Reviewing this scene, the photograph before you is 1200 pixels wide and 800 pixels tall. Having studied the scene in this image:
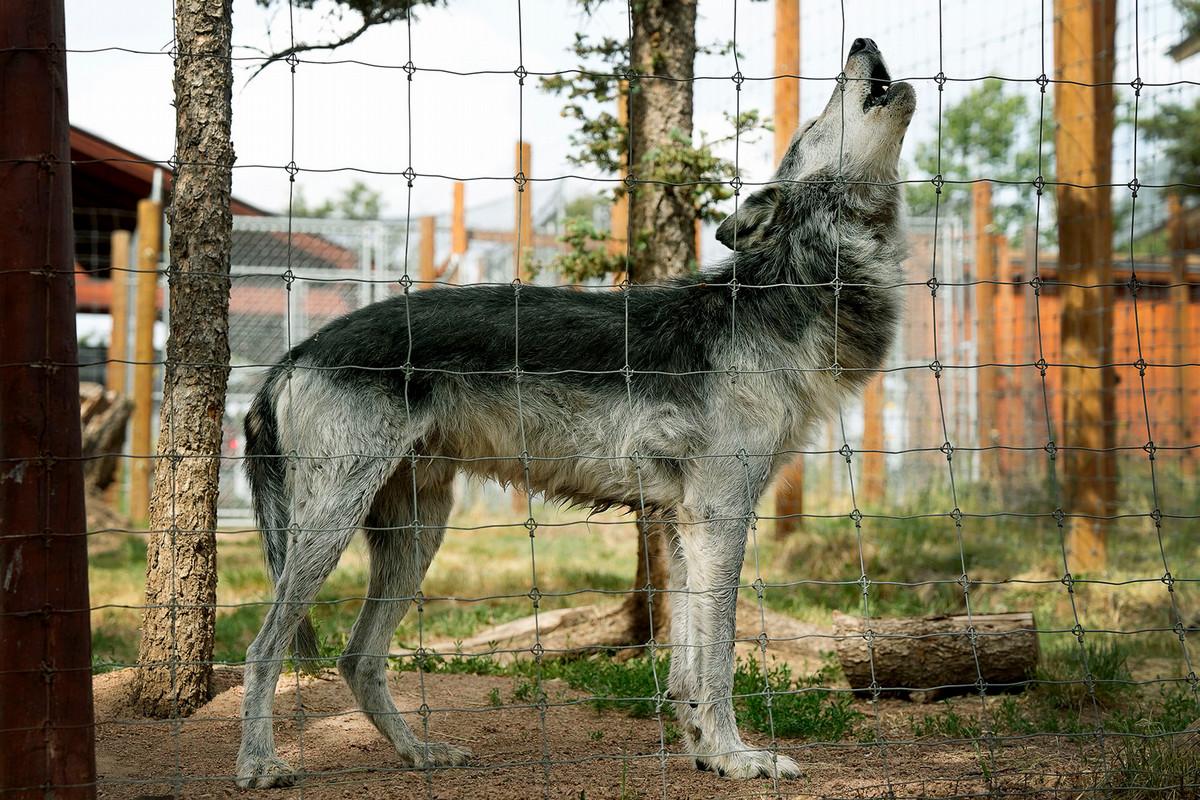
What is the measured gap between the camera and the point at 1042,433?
38.8 ft

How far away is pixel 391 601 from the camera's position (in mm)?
4023

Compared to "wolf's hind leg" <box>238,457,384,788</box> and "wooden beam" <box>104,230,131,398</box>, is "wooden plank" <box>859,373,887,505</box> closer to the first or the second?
"wolf's hind leg" <box>238,457,384,788</box>

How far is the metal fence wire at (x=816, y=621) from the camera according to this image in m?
3.48

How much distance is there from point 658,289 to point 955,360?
9602mm

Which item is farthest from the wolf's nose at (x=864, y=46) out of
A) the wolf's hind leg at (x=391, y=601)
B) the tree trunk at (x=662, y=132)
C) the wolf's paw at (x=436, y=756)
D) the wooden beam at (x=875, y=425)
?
the wooden beam at (x=875, y=425)

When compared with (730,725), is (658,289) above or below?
above

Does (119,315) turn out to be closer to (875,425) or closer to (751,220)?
(875,425)

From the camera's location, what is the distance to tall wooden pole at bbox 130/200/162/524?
11.1 m

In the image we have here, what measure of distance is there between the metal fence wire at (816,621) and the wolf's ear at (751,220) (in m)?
0.43

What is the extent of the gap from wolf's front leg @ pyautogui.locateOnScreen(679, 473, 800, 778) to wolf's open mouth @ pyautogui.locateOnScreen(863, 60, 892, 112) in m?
1.64

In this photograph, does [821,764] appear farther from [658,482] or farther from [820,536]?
[820,536]

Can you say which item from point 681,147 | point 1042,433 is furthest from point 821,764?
point 1042,433

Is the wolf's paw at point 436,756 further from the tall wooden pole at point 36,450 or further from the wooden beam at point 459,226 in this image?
the wooden beam at point 459,226

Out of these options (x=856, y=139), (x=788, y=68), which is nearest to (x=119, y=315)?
(x=788, y=68)
